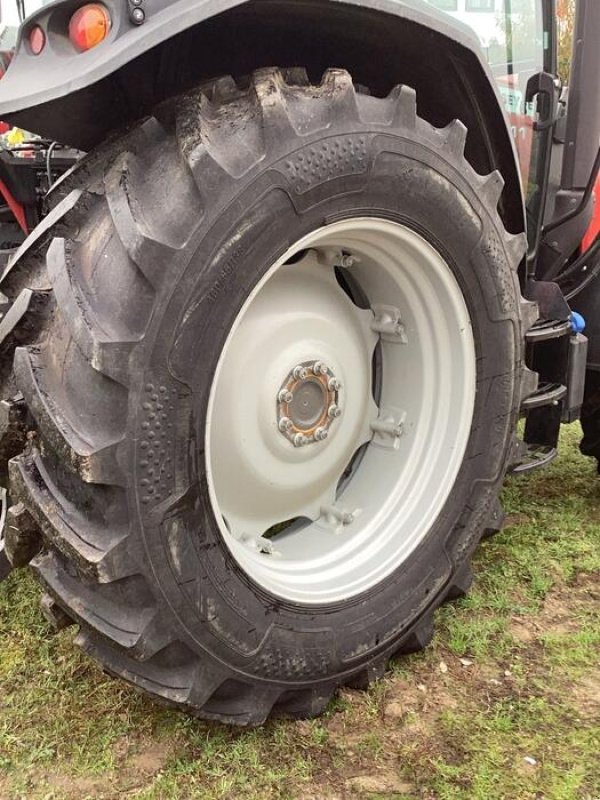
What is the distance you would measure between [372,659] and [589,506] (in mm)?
1570

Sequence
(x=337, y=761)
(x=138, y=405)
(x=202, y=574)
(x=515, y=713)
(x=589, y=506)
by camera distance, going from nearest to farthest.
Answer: (x=138, y=405), (x=202, y=574), (x=337, y=761), (x=515, y=713), (x=589, y=506)

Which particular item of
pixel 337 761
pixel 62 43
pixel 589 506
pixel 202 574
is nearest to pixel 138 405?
pixel 202 574

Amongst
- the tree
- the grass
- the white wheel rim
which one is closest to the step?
the white wheel rim

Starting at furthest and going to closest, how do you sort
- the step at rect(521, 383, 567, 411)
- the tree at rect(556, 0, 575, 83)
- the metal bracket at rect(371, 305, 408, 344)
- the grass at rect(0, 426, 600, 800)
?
the tree at rect(556, 0, 575, 83) < the step at rect(521, 383, 567, 411) < the metal bracket at rect(371, 305, 408, 344) < the grass at rect(0, 426, 600, 800)

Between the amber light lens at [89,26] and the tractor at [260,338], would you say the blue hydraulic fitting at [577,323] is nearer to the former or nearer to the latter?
the tractor at [260,338]

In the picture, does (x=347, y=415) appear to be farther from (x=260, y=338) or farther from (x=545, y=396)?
(x=545, y=396)

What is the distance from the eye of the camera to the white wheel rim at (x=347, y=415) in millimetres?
1969

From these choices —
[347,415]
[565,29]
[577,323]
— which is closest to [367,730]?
[347,415]

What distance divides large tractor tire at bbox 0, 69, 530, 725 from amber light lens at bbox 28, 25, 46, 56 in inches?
9.2

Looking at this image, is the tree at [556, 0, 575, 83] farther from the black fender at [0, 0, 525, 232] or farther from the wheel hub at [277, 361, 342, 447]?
the wheel hub at [277, 361, 342, 447]

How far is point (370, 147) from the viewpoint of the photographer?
5.82 ft

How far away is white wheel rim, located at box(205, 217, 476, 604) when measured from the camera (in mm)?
1969

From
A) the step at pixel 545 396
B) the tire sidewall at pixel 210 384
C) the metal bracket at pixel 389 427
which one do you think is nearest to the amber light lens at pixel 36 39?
the tire sidewall at pixel 210 384

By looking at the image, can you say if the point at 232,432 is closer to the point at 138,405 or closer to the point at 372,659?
the point at 138,405
